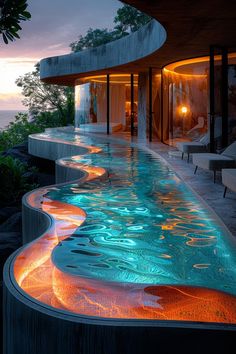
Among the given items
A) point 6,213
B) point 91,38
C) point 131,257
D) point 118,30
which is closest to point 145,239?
point 131,257

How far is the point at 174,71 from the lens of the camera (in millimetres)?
18188

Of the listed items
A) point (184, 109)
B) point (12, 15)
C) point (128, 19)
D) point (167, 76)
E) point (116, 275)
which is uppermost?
A: point (128, 19)

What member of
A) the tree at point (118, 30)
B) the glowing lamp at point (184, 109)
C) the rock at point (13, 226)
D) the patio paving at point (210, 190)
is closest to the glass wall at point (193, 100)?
the glowing lamp at point (184, 109)

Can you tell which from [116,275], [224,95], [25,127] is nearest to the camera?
[116,275]

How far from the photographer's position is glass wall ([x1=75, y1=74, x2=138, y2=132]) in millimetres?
26625

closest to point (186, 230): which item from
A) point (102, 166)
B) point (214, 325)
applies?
point (214, 325)

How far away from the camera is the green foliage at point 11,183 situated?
1752 centimetres

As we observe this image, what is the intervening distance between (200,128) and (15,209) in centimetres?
576

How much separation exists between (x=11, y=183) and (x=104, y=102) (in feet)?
32.9

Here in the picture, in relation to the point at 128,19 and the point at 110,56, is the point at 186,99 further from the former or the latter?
the point at 128,19

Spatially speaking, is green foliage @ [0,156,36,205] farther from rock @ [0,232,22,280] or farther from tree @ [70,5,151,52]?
tree @ [70,5,151,52]

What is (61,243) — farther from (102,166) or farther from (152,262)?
(102,166)

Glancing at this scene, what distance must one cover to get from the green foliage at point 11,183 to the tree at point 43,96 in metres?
23.1

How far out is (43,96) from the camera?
1655 inches
